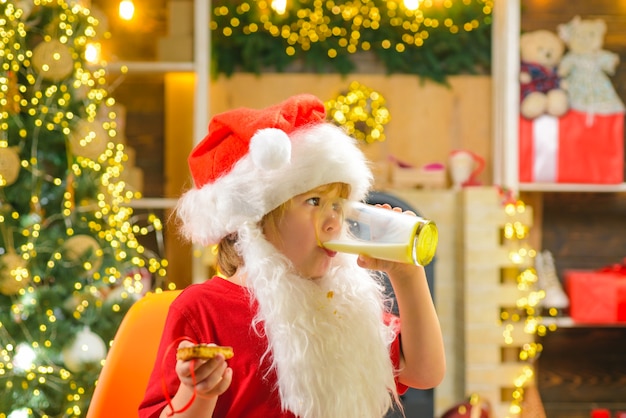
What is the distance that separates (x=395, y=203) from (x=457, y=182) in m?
0.66

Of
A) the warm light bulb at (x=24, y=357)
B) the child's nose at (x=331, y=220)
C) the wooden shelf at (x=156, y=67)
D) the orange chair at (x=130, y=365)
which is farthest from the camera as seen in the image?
the wooden shelf at (x=156, y=67)

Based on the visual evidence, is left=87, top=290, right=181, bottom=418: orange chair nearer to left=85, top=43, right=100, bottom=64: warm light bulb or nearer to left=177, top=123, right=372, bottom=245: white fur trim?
left=177, top=123, right=372, bottom=245: white fur trim

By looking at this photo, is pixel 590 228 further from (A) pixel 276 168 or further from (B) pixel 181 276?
(A) pixel 276 168

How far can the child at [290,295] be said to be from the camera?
4.07 feet

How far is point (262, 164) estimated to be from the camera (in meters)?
1.25

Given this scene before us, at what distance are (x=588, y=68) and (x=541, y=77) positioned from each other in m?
0.21

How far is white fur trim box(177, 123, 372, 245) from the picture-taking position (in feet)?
4.15

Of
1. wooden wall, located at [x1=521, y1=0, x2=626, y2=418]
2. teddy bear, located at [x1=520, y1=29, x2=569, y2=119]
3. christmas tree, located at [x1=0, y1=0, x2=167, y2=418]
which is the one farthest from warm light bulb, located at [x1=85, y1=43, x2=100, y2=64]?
wooden wall, located at [x1=521, y1=0, x2=626, y2=418]

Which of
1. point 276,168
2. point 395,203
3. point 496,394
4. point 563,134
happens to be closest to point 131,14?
point 395,203

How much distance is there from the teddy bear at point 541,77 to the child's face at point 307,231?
2293 mm

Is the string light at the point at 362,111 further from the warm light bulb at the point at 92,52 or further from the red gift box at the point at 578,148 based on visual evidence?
the warm light bulb at the point at 92,52

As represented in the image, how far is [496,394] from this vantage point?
10.4 ft

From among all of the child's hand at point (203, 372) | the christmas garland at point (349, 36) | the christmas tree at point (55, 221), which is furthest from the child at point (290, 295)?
the christmas garland at point (349, 36)

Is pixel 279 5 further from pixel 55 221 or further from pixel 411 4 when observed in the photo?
pixel 55 221
